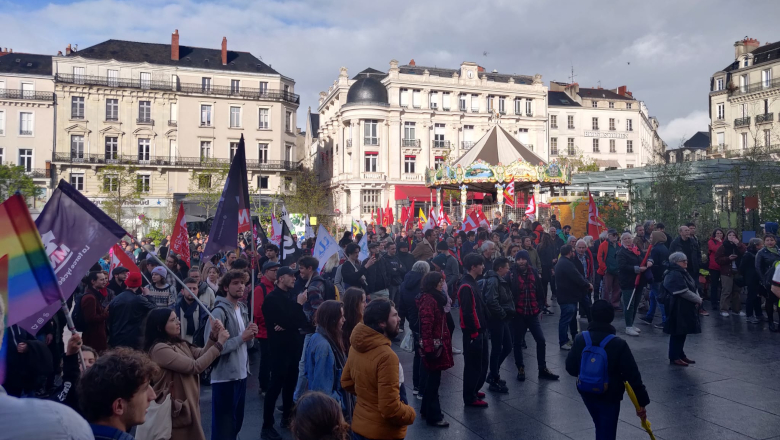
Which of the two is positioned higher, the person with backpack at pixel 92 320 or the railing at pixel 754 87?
the railing at pixel 754 87

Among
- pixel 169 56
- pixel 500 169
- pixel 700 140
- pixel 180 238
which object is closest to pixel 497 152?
pixel 500 169

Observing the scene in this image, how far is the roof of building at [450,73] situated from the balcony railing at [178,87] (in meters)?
11.0

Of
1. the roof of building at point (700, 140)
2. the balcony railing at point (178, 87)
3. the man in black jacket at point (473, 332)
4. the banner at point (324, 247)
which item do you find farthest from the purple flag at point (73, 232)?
the roof of building at point (700, 140)

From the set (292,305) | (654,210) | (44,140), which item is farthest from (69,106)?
(292,305)

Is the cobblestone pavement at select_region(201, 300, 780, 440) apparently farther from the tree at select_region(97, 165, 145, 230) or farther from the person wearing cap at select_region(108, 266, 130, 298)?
the tree at select_region(97, 165, 145, 230)

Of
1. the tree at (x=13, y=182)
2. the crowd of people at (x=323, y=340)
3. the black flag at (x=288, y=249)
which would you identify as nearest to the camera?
the crowd of people at (x=323, y=340)

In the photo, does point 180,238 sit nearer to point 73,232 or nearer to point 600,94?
point 73,232

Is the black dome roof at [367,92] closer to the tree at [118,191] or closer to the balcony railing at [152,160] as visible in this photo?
the balcony railing at [152,160]

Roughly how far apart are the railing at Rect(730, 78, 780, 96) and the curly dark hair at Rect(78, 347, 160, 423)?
2268 inches

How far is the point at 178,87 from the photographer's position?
164 feet

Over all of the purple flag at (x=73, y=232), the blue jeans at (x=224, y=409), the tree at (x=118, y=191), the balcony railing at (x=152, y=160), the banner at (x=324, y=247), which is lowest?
the blue jeans at (x=224, y=409)

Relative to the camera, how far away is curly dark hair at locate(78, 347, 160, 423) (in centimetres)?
241

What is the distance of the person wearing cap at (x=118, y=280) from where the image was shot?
7.39 meters

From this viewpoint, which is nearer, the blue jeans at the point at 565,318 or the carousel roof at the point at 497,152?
the blue jeans at the point at 565,318
